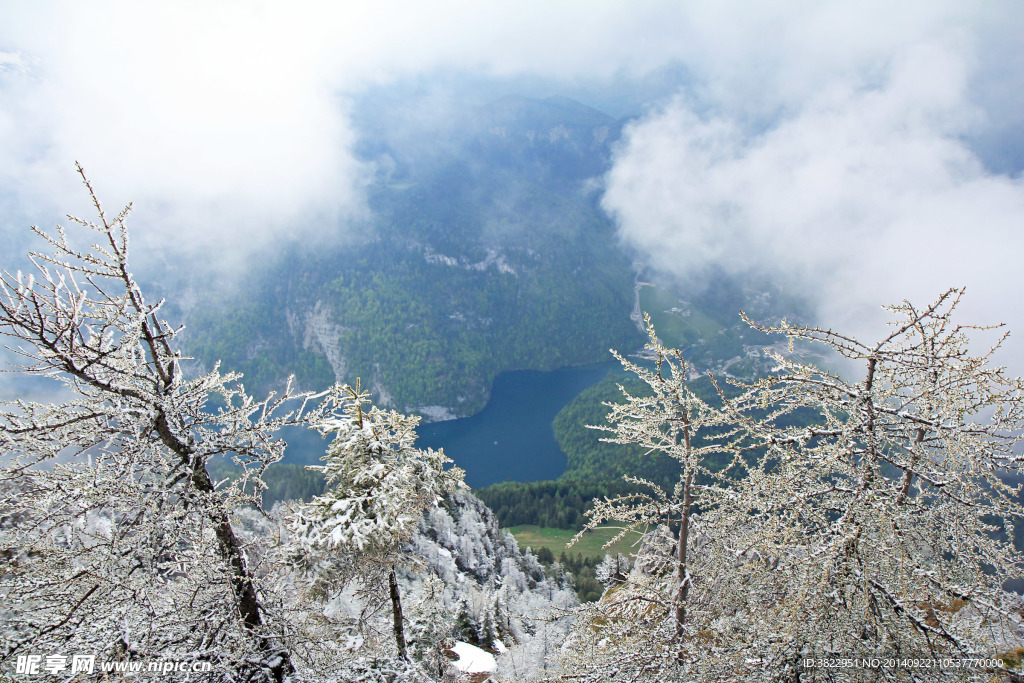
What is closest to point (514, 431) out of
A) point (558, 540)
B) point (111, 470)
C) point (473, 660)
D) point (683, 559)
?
point (558, 540)

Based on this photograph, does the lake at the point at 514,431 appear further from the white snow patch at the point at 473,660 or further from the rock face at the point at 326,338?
the white snow patch at the point at 473,660

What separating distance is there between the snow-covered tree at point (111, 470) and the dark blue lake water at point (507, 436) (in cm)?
8883

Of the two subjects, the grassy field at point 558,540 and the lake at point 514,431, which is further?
the lake at point 514,431

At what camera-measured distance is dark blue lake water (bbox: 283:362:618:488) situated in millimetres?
114938

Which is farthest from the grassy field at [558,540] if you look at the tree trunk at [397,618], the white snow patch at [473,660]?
the tree trunk at [397,618]

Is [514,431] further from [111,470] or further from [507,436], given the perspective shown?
[111,470]

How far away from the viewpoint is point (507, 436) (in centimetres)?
13500

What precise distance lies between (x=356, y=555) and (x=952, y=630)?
10683 mm

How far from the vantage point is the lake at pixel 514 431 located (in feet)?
378

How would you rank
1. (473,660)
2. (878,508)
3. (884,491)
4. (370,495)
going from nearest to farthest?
1. (878,508)
2. (884,491)
3. (370,495)
4. (473,660)

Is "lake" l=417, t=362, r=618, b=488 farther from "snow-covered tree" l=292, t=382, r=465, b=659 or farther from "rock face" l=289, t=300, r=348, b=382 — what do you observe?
"snow-covered tree" l=292, t=382, r=465, b=659

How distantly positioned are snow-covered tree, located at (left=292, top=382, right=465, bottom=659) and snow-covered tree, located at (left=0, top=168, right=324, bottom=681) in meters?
3.25

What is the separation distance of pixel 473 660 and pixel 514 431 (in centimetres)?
11609

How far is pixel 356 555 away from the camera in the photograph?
35.4 feet
